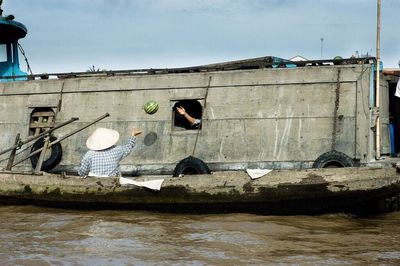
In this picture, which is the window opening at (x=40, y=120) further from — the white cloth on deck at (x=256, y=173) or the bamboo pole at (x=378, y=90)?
the bamboo pole at (x=378, y=90)

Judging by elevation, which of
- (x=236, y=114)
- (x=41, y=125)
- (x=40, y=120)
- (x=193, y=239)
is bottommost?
(x=193, y=239)

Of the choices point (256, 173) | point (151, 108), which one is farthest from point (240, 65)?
point (256, 173)

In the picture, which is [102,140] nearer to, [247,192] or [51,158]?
[247,192]

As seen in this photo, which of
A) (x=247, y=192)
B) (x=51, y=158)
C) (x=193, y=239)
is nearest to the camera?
(x=193, y=239)

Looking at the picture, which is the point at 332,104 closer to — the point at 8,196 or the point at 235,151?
the point at 235,151

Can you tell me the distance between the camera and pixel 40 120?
476 inches

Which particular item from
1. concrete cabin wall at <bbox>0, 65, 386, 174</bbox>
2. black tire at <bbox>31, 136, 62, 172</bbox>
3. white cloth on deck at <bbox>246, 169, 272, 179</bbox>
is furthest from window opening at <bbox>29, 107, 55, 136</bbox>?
white cloth on deck at <bbox>246, 169, 272, 179</bbox>

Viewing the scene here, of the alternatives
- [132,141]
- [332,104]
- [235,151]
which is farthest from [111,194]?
[332,104]

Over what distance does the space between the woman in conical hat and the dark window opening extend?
6.71 feet

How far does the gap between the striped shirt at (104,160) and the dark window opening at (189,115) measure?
2.05m

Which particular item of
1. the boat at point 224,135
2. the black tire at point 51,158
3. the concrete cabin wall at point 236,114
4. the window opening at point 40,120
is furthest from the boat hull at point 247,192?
the window opening at point 40,120

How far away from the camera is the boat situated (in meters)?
8.35

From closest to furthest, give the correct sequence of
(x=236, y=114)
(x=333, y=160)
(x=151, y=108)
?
1. (x=333, y=160)
2. (x=236, y=114)
3. (x=151, y=108)

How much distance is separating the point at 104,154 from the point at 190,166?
5.71ft
